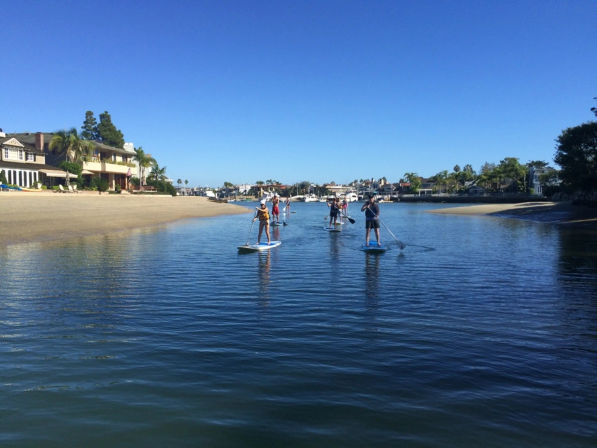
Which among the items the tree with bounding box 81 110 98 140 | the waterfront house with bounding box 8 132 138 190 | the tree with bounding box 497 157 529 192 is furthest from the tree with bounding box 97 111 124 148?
the tree with bounding box 497 157 529 192

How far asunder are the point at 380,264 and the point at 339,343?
10228 mm

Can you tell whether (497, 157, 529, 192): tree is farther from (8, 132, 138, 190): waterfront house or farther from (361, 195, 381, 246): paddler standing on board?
(361, 195, 381, 246): paddler standing on board

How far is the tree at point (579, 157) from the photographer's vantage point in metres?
49.2

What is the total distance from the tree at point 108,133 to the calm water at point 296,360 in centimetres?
13207

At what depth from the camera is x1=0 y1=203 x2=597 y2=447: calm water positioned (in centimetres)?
505

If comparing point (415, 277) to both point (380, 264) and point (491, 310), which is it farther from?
point (491, 310)

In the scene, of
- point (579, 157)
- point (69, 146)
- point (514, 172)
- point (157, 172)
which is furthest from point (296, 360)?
point (514, 172)

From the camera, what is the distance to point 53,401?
5637mm

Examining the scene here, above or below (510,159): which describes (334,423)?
below

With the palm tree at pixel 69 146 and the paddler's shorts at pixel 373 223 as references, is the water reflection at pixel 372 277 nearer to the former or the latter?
the paddler's shorts at pixel 373 223

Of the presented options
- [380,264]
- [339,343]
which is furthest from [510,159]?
[339,343]

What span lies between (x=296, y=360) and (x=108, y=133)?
480 ft

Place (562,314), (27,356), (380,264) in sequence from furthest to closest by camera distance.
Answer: (380,264) < (562,314) < (27,356)

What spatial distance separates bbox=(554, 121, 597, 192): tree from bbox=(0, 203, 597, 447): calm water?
136 feet
